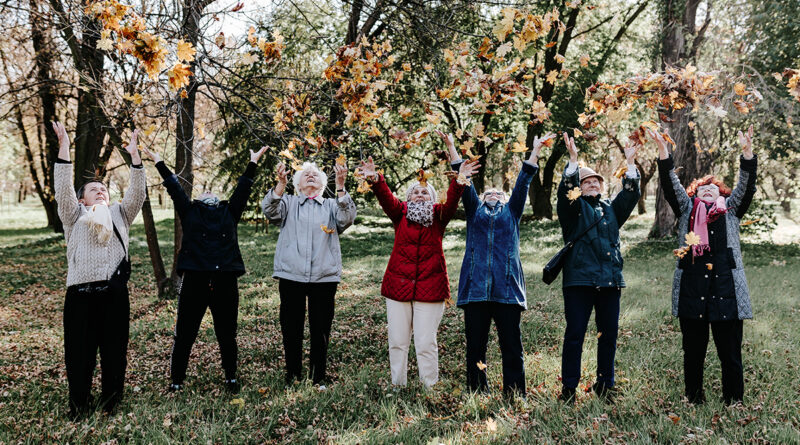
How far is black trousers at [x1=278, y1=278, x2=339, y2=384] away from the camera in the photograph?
5109 mm

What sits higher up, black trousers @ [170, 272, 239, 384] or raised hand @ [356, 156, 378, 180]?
raised hand @ [356, 156, 378, 180]

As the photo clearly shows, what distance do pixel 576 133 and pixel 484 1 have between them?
1.77 metres

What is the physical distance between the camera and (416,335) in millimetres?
4988

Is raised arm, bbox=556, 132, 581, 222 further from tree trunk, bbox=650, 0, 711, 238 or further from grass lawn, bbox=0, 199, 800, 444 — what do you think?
tree trunk, bbox=650, 0, 711, 238

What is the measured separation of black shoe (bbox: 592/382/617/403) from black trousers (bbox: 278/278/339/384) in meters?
2.56

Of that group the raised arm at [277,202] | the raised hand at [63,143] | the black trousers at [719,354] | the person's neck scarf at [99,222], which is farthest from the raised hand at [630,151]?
the raised hand at [63,143]

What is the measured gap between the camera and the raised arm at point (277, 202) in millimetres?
5066

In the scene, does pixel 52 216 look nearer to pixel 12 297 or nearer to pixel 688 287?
pixel 12 297

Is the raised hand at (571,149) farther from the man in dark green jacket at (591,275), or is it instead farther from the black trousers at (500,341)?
the black trousers at (500,341)

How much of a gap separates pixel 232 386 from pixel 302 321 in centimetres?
88

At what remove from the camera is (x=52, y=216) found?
22.6m

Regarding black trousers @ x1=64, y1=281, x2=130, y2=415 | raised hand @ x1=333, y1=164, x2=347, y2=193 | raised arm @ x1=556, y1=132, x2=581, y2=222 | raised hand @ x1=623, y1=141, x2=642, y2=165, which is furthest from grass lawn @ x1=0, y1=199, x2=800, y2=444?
raised hand @ x1=623, y1=141, x2=642, y2=165

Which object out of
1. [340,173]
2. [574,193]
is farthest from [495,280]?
[340,173]

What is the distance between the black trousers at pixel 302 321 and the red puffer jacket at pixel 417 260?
643 millimetres
